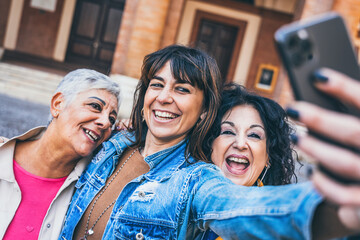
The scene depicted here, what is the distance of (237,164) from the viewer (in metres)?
2.32

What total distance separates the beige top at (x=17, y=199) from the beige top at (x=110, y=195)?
0.53 feet

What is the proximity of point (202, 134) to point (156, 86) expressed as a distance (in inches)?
16.3

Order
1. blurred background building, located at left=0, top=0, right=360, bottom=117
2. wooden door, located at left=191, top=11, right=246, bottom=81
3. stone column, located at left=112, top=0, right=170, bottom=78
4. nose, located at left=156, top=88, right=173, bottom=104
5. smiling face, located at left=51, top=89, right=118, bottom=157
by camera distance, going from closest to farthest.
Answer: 1. nose, located at left=156, top=88, right=173, bottom=104
2. smiling face, located at left=51, top=89, right=118, bottom=157
3. stone column, located at left=112, top=0, right=170, bottom=78
4. blurred background building, located at left=0, top=0, right=360, bottom=117
5. wooden door, located at left=191, top=11, right=246, bottom=81

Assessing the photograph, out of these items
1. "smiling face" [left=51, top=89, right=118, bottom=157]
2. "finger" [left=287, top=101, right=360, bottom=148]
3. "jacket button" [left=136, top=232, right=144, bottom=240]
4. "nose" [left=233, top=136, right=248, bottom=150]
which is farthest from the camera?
"nose" [left=233, top=136, right=248, bottom=150]

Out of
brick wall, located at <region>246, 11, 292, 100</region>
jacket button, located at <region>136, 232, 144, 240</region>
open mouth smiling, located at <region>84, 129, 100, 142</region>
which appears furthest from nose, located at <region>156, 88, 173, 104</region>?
brick wall, located at <region>246, 11, 292, 100</region>

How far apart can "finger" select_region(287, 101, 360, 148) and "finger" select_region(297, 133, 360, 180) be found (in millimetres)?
21

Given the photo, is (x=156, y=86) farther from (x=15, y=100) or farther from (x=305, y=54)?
(x=15, y=100)

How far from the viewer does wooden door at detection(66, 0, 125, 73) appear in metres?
11.6

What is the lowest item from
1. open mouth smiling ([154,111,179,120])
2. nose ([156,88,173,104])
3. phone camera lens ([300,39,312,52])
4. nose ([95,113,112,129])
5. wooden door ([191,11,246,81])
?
nose ([95,113,112,129])

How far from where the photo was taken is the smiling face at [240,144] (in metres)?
2.24

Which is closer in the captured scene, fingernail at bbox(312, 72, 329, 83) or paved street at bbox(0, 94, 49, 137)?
fingernail at bbox(312, 72, 329, 83)

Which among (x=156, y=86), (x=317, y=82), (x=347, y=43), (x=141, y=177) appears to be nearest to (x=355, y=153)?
(x=317, y=82)

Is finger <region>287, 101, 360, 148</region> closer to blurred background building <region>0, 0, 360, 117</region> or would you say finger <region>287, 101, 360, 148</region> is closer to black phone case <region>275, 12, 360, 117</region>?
black phone case <region>275, 12, 360, 117</region>

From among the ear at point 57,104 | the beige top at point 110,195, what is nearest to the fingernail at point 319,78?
the beige top at point 110,195
